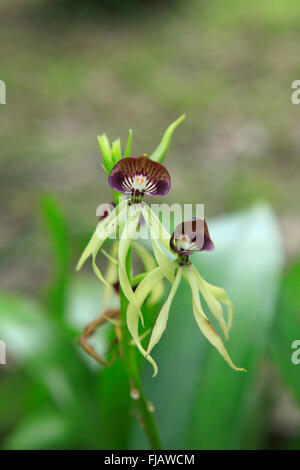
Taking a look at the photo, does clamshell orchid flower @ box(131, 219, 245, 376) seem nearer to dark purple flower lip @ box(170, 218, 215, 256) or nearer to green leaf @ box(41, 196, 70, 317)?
A: dark purple flower lip @ box(170, 218, 215, 256)

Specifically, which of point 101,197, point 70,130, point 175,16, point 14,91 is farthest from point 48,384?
point 175,16

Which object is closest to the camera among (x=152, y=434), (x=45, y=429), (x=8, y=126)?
(x=152, y=434)

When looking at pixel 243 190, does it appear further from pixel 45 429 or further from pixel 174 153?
pixel 45 429

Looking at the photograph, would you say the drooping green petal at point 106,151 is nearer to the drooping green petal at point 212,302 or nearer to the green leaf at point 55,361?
the drooping green petal at point 212,302

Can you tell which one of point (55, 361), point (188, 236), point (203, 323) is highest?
point (188, 236)

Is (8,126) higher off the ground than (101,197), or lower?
higher

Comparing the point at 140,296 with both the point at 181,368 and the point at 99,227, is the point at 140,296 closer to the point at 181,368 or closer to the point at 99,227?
the point at 99,227

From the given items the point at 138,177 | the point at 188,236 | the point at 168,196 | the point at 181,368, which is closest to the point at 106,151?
the point at 138,177
